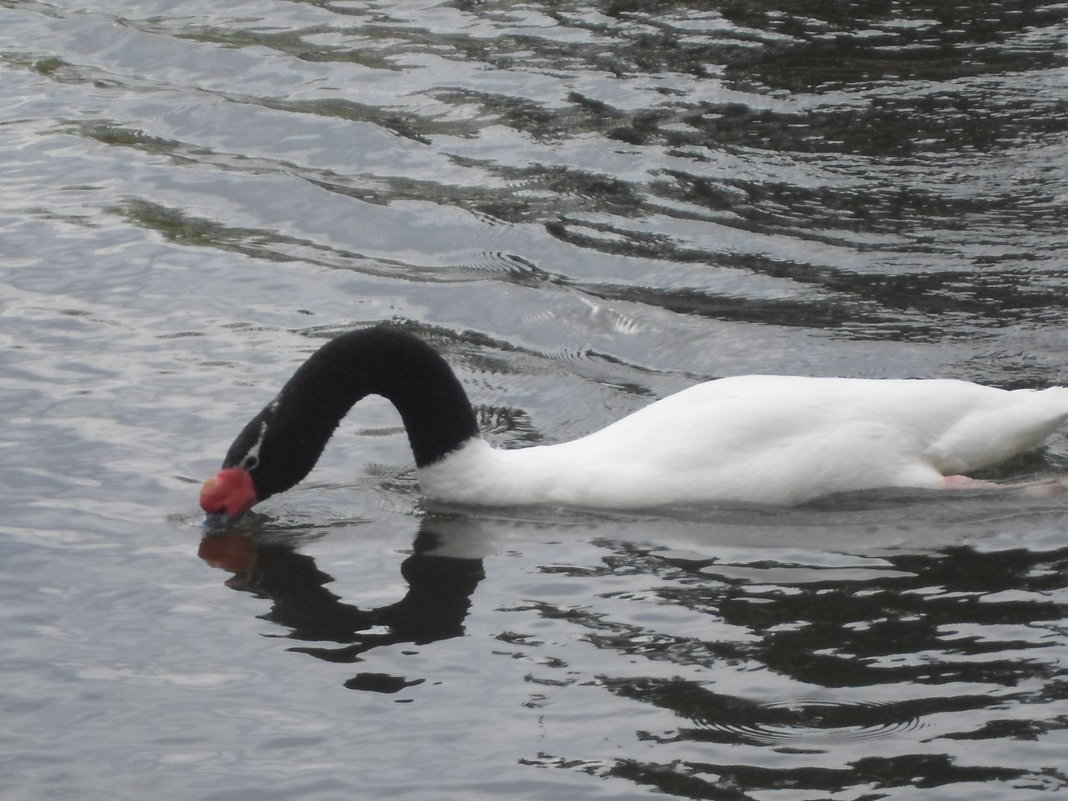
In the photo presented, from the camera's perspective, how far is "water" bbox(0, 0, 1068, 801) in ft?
21.0

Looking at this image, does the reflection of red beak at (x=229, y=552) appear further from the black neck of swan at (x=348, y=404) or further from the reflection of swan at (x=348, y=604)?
the black neck of swan at (x=348, y=404)

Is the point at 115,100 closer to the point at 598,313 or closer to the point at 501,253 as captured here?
the point at 501,253

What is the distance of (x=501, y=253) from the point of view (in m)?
12.2

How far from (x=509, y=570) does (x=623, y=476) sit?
2.61 ft

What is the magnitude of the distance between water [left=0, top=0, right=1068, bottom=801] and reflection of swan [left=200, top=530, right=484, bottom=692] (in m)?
0.02

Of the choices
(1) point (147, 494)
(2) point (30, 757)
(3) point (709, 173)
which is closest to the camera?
(2) point (30, 757)

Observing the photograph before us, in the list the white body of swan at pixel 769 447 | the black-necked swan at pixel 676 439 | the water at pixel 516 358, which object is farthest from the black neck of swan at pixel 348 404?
the water at pixel 516 358

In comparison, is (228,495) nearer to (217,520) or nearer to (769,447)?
(217,520)

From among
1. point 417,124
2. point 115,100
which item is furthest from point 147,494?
point 115,100

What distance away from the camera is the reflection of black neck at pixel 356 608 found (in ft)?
24.1

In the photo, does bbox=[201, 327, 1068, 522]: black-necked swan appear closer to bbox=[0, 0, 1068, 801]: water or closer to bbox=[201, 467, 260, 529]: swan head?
bbox=[201, 467, 260, 529]: swan head

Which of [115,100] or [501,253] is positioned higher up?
[115,100]

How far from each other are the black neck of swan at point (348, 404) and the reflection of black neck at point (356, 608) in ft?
1.44

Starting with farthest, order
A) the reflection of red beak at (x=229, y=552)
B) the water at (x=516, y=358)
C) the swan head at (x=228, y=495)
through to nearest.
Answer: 1. the swan head at (x=228, y=495)
2. the reflection of red beak at (x=229, y=552)
3. the water at (x=516, y=358)
